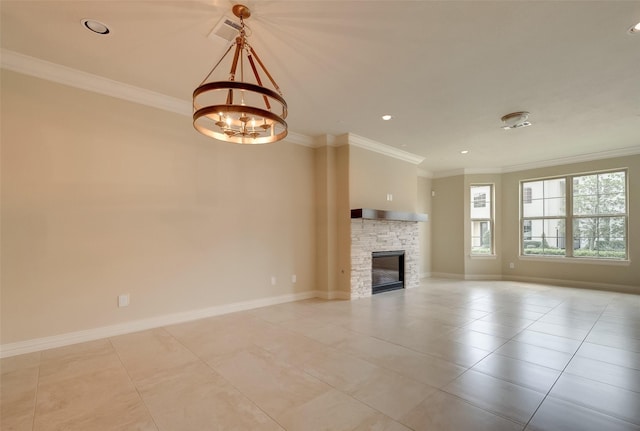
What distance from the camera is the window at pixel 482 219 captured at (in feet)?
27.0

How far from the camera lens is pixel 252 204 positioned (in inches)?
195

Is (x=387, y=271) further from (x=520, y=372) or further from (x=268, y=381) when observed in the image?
(x=268, y=381)

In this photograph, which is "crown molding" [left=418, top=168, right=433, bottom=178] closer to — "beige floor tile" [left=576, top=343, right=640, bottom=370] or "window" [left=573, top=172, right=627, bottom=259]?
"window" [left=573, top=172, right=627, bottom=259]

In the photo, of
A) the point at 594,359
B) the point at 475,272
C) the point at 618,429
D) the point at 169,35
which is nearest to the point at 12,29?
the point at 169,35

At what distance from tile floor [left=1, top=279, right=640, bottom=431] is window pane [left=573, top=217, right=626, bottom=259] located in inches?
119

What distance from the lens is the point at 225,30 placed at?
268 centimetres

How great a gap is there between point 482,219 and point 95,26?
28.6ft

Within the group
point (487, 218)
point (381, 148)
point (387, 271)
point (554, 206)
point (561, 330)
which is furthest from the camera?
point (487, 218)

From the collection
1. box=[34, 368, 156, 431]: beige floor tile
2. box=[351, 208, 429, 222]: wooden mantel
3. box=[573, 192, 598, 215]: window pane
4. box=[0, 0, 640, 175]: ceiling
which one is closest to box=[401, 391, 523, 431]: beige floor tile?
box=[34, 368, 156, 431]: beige floor tile

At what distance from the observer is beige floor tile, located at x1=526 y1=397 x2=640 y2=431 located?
1935 millimetres

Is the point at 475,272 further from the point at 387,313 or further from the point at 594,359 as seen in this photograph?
the point at 594,359

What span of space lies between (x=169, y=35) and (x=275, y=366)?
10.6 ft

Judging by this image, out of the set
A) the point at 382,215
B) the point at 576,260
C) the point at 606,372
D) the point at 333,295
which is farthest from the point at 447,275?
the point at 606,372

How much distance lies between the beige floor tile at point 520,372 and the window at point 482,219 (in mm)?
5826
